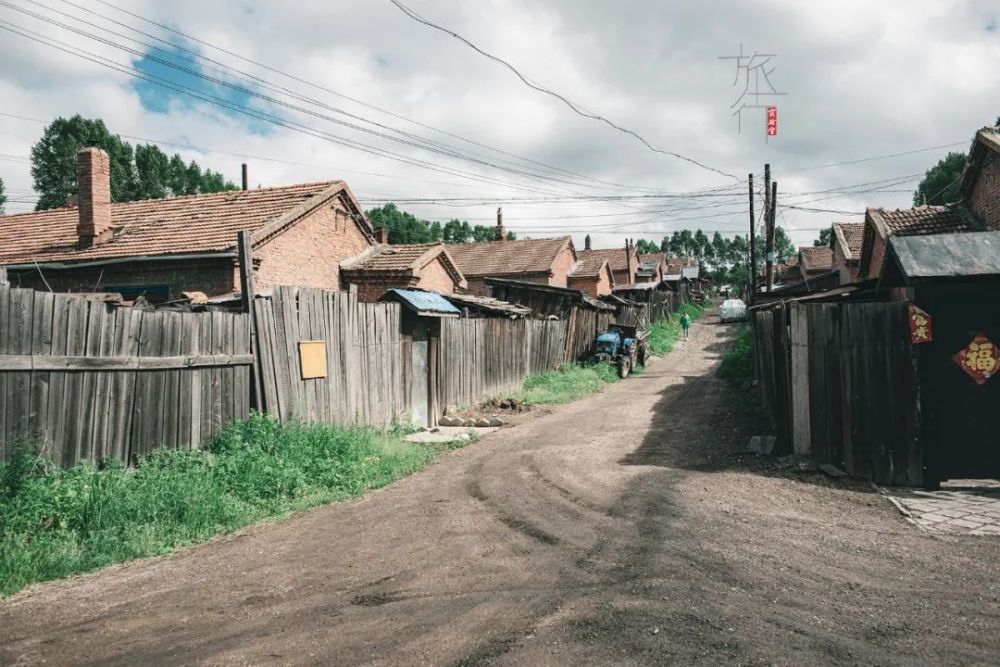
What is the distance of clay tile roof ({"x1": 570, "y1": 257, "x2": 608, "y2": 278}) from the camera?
142 feet

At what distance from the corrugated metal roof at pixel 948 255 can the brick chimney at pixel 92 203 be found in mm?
18293

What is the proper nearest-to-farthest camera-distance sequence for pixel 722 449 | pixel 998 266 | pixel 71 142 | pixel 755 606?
pixel 755 606 → pixel 998 266 → pixel 722 449 → pixel 71 142

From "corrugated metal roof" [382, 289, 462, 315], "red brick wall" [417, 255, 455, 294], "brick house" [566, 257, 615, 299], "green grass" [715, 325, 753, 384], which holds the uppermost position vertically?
"brick house" [566, 257, 615, 299]

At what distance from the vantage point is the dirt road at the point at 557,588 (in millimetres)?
3555

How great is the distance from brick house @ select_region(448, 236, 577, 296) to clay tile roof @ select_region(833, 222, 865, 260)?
15540mm

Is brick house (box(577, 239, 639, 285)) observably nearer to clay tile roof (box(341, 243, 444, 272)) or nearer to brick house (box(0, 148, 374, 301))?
clay tile roof (box(341, 243, 444, 272))

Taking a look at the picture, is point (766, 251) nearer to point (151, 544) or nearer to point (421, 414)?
point (421, 414)

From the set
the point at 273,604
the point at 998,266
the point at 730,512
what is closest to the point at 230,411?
the point at 273,604

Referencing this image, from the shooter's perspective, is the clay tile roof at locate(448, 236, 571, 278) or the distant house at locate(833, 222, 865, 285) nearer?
the distant house at locate(833, 222, 865, 285)

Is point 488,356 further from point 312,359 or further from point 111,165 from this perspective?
point 111,165

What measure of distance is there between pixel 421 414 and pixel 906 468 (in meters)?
8.70

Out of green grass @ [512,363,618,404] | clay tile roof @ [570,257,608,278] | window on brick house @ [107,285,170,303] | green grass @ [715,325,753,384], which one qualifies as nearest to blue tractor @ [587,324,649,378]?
green grass @ [512,363,618,404]

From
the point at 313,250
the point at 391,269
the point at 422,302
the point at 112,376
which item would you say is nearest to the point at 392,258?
the point at 391,269

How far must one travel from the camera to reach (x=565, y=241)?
1615 inches
